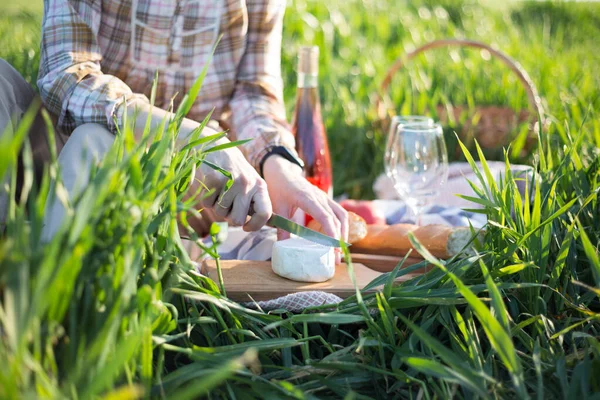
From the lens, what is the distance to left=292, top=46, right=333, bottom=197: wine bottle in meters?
1.95

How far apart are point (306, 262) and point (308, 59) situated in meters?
0.76

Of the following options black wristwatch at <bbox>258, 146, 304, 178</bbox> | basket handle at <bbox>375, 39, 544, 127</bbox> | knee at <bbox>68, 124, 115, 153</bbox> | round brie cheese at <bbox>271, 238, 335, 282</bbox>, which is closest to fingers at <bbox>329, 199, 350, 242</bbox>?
round brie cheese at <bbox>271, 238, 335, 282</bbox>

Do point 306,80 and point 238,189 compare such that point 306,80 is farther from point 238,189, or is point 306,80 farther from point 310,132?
point 238,189

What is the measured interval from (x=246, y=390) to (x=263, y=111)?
→ 992mm

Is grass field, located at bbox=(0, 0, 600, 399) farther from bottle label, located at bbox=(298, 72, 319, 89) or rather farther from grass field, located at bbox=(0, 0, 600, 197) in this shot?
bottle label, located at bbox=(298, 72, 319, 89)

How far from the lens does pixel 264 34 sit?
6.17 ft

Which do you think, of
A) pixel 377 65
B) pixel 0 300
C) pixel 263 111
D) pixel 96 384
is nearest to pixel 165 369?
pixel 0 300

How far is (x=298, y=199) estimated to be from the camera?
1.41 metres

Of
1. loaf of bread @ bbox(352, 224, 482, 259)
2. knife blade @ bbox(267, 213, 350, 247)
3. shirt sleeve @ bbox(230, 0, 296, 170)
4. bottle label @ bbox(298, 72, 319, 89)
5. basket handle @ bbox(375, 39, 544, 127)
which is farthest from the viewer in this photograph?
basket handle @ bbox(375, 39, 544, 127)

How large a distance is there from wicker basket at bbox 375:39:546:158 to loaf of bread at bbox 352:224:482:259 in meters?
0.99

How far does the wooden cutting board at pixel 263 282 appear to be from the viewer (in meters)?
1.25

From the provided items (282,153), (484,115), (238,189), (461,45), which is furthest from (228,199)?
(484,115)

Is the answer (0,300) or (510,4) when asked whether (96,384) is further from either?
(510,4)

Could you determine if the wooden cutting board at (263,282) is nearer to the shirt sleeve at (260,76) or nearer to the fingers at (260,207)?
the fingers at (260,207)
